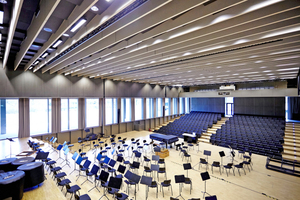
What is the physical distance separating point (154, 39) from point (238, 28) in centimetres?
282

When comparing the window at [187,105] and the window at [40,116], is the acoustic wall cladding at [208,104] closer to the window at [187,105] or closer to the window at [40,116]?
the window at [187,105]

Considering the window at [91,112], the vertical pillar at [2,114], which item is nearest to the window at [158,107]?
the window at [91,112]

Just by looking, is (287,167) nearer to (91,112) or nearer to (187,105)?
(91,112)

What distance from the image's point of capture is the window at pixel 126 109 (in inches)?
708

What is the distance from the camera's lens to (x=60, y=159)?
978cm

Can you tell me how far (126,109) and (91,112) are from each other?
4229 mm

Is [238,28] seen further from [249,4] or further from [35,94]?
[35,94]

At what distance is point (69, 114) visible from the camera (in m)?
14.2

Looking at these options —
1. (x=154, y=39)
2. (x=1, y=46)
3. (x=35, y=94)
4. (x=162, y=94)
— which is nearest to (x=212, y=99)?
(x=162, y=94)

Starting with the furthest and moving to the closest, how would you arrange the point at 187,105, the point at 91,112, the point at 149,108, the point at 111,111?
the point at 187,105, the point at 149,108, the point at 111,111, the point at 91,112

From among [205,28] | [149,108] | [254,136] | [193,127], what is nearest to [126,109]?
[149,108]

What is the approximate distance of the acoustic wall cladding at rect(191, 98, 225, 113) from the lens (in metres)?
22.6

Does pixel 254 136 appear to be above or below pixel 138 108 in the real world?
below

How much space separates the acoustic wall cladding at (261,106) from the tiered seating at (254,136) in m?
2.09
